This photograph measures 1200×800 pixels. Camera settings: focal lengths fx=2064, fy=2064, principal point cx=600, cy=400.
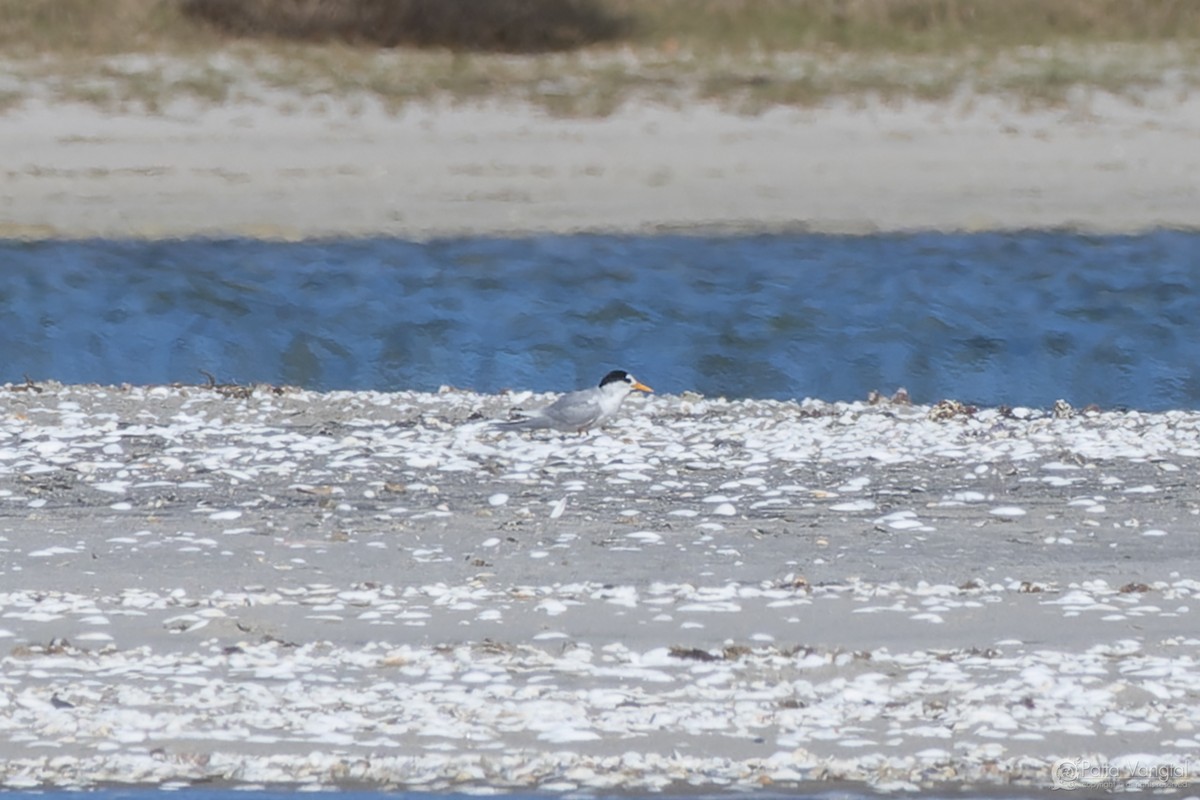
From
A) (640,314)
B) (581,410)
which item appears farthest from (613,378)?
(640,314)

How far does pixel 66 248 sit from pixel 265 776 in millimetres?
10662

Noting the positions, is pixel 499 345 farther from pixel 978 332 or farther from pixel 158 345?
pixel 978 332

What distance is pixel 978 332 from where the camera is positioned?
40.1ft

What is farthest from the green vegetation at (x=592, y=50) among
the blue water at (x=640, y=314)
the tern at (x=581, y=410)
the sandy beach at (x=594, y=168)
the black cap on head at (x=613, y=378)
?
the tern at (x=581, y=410)

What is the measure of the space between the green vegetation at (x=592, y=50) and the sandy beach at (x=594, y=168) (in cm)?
48

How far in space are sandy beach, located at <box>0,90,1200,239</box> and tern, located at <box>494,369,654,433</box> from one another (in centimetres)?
656

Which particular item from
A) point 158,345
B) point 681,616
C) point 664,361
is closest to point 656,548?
point 681,616

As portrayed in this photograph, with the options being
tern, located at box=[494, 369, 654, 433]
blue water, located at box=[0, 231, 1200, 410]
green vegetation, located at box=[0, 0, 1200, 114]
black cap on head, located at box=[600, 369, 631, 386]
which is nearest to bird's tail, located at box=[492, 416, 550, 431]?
tern, located at box=[494, 369, 654, 433]

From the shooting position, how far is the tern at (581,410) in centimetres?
816

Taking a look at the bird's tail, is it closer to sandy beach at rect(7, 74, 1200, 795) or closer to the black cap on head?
sandy beach at rect(7, 74, 1200, 795)

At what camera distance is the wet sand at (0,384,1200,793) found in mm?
4617

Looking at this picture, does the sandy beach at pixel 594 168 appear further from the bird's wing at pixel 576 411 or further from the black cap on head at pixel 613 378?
the bird's wing at pixel 576 411

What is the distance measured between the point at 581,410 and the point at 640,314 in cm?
476

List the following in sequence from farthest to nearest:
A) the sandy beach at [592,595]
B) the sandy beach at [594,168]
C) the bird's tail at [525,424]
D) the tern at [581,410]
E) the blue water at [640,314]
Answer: the sandy beach at [594,168], the blue water at [640,314], the bird's tail at [525,424], the tern at [581,410], the sandy beach at [592,595]
